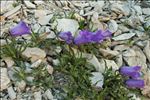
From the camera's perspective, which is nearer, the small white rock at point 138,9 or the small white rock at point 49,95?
the small white rock at point 49,95

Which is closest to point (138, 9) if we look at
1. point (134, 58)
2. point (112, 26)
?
point (112, 26)

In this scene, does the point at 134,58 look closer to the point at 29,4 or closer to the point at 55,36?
the point at 55,36

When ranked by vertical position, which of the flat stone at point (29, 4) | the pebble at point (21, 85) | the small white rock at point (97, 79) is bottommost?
the small white rock at point (97, 79)

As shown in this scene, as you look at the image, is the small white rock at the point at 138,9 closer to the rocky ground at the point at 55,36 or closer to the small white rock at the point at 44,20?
the rocky ground at the point at 55,36

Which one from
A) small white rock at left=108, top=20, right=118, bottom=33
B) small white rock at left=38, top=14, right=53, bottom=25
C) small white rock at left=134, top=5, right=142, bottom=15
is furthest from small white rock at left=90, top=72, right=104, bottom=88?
small white rock at left=134, top=5, right=142, bottom=15

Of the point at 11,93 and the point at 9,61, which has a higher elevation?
the point at 9,61

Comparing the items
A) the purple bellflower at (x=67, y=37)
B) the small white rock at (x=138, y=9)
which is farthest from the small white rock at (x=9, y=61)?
the small white rock at (x=138, y=9)
